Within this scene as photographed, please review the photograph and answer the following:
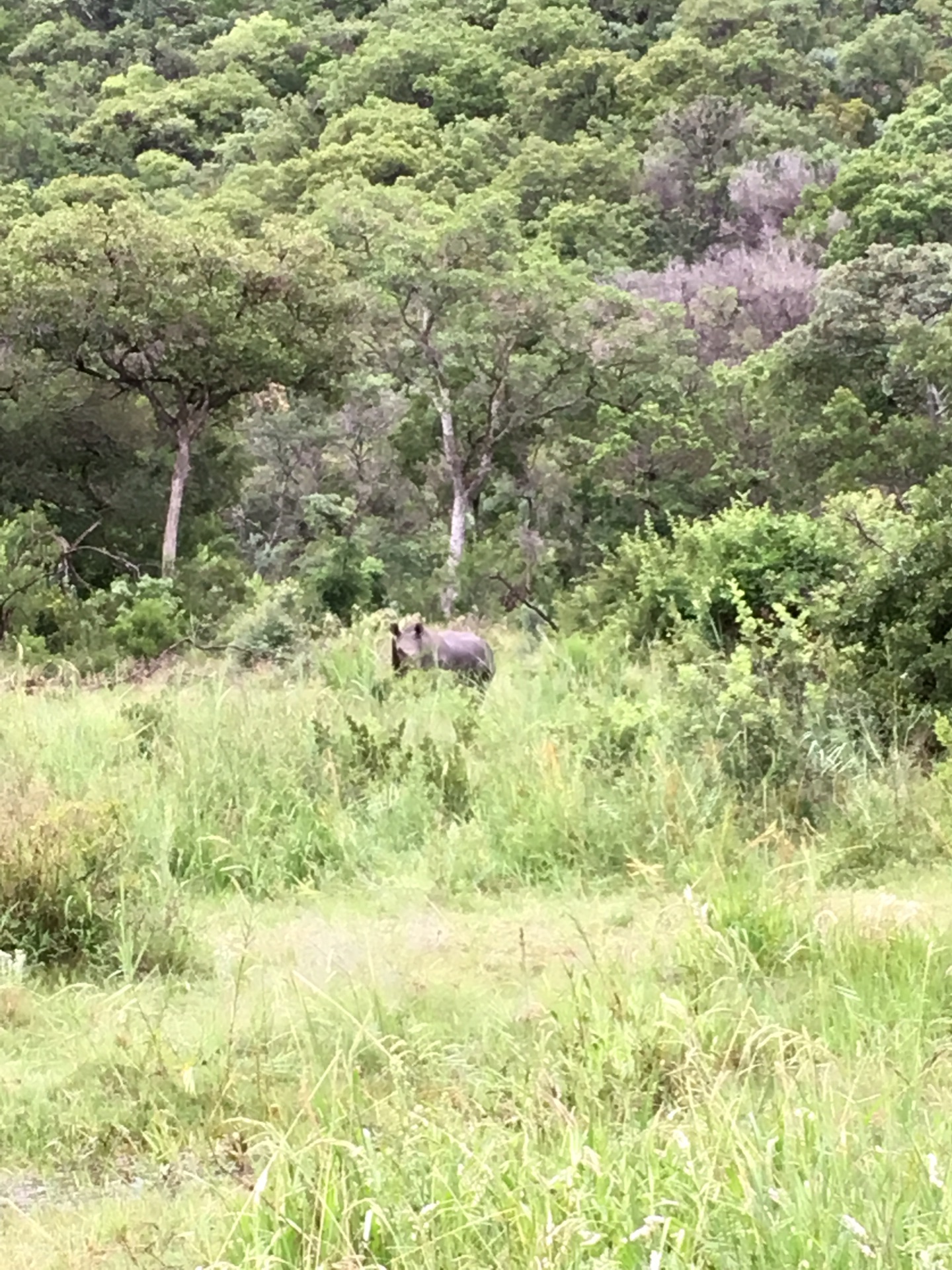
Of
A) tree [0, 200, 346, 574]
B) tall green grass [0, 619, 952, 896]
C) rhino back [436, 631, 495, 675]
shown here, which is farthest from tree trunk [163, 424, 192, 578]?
tall green grass [0, 619, 952, 896]

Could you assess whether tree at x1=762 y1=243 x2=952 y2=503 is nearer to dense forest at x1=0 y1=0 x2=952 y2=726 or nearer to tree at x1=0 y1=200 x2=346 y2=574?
dense forest at x1=0 y1=0 x2=952 y2=726

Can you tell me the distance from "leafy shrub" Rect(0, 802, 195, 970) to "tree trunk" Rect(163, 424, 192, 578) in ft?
38.7

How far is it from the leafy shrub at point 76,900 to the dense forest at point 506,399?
3.21m

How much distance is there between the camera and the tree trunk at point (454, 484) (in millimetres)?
20609

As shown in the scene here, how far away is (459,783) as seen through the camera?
5.48 m

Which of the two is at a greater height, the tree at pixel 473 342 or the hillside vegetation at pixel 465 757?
the tree at pixel 473 342

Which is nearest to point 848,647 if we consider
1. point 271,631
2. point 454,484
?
point 271,631

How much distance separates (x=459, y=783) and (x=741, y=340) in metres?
22.1

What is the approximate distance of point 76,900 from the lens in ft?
13.4

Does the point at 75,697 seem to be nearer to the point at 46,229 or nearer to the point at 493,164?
the point at 46,229

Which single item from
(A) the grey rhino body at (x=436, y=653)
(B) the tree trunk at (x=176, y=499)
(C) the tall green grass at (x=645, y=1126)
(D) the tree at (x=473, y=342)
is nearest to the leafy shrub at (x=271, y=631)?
(A) the grey rhino body at (x=436, y=653)

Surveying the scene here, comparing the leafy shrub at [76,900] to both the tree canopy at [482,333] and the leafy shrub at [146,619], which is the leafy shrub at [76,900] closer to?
the leafy shrub at [146,619]

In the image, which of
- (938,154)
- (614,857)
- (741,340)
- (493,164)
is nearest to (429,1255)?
(614,857)

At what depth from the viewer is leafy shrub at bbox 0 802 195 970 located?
391 centimetres
